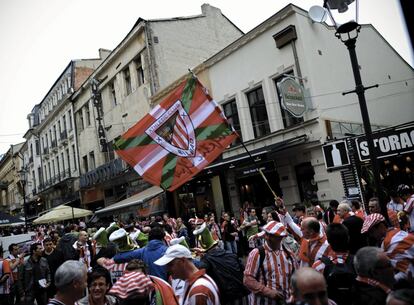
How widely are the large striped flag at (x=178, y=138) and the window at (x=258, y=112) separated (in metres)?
9.13

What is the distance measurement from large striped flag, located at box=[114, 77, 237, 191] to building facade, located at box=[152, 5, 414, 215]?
23.5 ft

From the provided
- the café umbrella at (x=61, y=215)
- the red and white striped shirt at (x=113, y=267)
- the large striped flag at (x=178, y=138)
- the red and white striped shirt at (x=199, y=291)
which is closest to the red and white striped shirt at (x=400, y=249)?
the red and white striped shirt at (x=199, y=291)

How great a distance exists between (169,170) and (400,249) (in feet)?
14.6

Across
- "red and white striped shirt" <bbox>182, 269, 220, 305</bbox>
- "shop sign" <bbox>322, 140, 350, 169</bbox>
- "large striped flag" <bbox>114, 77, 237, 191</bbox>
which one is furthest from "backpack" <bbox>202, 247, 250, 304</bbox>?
"shop sign" <bbox>322, 140, 350, 169</bbox>

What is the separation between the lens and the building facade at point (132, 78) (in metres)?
22.2

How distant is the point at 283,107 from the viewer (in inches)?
496

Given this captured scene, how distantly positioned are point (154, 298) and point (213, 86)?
15759 mm

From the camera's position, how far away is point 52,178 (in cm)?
3853

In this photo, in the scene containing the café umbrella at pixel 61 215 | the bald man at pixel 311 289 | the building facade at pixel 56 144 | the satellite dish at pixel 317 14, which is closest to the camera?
the bald man at pixel 311 289

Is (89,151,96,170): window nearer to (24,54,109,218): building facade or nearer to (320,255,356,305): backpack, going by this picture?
(24,54,109,218): building facade

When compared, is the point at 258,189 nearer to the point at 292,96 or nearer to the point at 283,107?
the point at 283,107

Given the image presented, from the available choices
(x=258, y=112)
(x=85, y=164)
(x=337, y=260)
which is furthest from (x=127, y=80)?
(x=337, y=260)

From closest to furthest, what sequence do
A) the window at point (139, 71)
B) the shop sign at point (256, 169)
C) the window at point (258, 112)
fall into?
the shop sign at point (256, 169) < the window at point (258, 112) < the window at point (139, 71)

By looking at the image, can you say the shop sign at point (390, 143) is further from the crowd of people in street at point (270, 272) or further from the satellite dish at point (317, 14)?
the crowd of people in street at point (270, 272)
